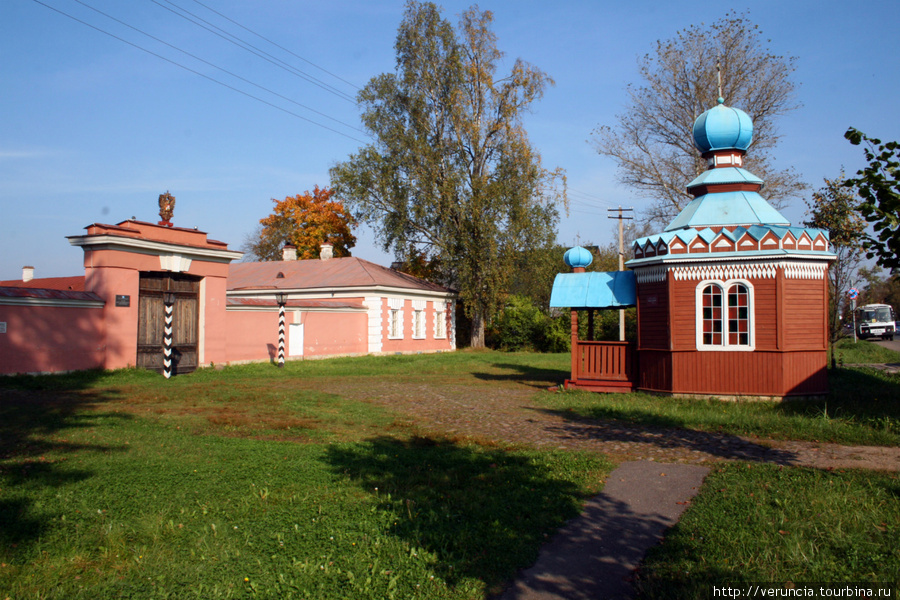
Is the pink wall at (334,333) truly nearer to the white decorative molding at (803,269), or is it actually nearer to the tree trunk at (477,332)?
the tree trunk at (477,332)

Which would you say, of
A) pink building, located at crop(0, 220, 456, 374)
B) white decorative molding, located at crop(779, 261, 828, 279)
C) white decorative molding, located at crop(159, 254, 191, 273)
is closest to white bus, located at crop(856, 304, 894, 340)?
white decorative molding, located at crop(779, 261, 828, 279)

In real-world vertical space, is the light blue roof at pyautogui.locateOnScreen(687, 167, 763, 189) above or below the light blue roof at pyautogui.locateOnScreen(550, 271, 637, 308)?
above

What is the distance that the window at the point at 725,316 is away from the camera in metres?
13.2

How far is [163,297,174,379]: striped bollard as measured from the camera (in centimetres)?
1780

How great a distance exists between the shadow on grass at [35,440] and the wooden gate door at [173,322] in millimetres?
2984

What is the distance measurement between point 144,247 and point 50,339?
3.41 meters

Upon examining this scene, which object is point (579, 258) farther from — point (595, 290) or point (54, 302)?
point (54, 302)

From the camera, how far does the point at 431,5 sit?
108 feet

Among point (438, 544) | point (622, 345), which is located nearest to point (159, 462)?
point (438, 544)

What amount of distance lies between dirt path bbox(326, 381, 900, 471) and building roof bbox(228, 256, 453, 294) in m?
16.7

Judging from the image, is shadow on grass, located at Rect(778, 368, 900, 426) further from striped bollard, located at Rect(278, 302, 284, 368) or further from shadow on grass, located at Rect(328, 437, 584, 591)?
striped bollard, located at Rect(278, 302, 284, 368)

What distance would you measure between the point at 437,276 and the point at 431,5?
15.1 meters

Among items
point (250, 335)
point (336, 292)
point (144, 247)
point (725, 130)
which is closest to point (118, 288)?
point (144, 247)

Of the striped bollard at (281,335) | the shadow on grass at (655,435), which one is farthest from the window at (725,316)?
the striped bollard at (281,335)
